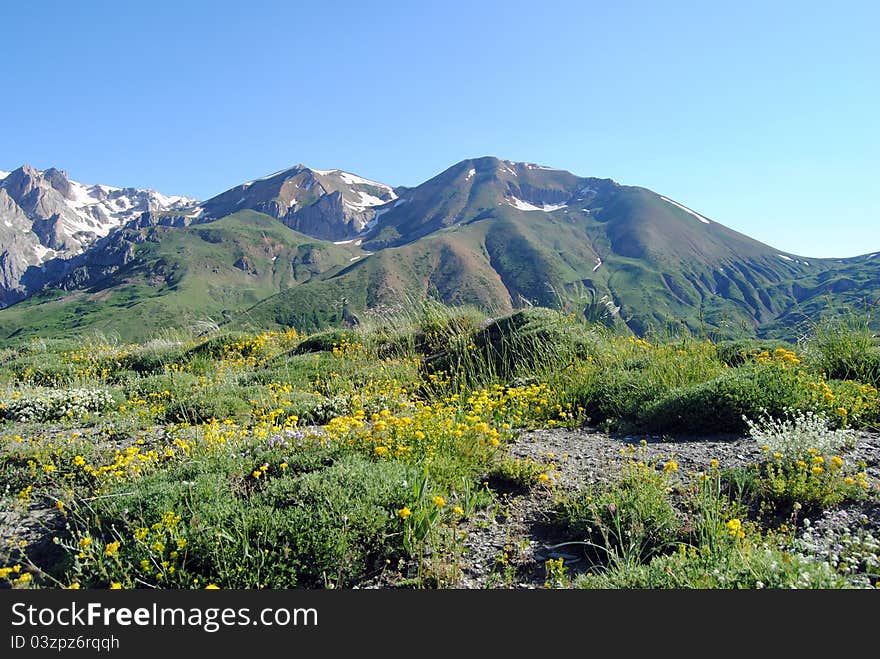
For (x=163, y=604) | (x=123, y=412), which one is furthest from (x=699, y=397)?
(x=123, y=412)

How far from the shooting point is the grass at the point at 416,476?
339cm

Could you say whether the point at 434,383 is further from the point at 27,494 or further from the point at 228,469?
the point at 27,494

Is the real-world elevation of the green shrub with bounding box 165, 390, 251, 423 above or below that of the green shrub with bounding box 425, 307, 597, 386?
below

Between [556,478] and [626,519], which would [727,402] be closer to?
[556,478]

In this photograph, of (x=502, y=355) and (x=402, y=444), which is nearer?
(x=402, y=444)

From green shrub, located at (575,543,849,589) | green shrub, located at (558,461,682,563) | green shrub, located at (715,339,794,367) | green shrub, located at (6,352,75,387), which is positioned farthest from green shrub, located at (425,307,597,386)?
green shrub, located at (6,352,75,387)

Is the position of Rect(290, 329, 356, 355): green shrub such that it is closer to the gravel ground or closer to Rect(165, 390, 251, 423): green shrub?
Rect(165, 390, 251, 423): green shrub

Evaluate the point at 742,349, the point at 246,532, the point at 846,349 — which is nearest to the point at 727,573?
the point at 246,532

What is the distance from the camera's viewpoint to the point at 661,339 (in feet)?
32.2

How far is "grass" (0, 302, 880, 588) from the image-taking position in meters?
3.39

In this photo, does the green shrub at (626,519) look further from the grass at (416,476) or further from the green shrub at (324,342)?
the green shrub at (324,342)

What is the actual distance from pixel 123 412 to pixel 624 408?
739 cm

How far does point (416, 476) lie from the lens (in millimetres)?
4180

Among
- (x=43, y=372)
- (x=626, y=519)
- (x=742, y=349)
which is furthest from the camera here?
(x=43, y=372)
